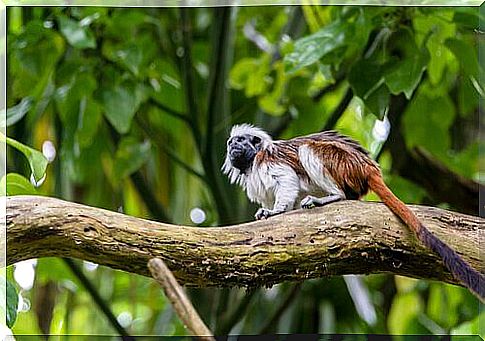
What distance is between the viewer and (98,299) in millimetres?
1214

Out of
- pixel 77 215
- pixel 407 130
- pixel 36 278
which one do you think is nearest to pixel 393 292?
pixel 407 130

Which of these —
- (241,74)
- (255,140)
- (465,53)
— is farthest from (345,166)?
(241,74)

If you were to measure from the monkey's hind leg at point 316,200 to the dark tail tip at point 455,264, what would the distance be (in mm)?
102

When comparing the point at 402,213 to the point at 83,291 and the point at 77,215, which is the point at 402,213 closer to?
the point at 77,215

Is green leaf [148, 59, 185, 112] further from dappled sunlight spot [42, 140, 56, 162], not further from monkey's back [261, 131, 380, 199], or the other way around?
monkey's back [261, 131, 380, 199]

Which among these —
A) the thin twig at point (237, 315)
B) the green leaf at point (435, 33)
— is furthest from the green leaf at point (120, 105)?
the green leaf at point (435, 33)

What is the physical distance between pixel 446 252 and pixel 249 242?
0.22 metres

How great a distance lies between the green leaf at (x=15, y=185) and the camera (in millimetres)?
932

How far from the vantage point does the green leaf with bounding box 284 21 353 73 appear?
1.11 metres

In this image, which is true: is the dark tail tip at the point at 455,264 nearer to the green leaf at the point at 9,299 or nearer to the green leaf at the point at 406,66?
the green leaf at the point at 406,66

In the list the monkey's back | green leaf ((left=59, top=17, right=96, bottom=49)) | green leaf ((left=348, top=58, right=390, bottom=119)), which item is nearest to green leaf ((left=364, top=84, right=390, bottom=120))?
green leaf ((left=348, top=58, right=390, bottom=119))

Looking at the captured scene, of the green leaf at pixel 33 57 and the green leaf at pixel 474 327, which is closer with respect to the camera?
the green leaf at pixel 474 327

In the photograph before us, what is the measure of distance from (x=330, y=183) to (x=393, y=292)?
57 cm

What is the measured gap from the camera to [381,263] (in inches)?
34.9
